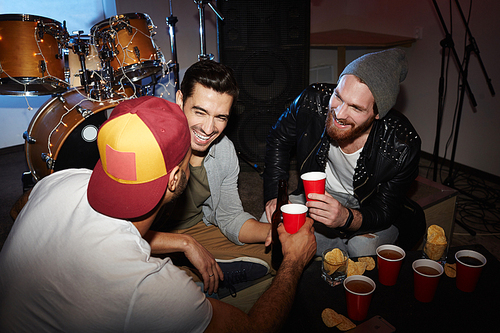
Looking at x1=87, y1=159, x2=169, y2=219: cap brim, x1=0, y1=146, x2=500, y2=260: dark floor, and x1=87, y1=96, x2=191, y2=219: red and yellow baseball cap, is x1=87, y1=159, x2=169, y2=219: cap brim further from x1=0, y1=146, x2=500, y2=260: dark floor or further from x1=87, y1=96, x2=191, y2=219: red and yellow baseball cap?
x1=0, y1=146, x2=500, y2=260: dark floor

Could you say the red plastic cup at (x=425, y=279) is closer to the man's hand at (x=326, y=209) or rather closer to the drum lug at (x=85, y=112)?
the man's hand at (x=326, y=209)

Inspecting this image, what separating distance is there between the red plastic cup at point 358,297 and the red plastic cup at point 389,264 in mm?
120

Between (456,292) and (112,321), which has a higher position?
(112,321)

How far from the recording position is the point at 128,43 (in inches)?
102

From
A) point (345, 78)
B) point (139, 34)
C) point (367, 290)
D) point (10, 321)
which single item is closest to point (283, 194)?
point (367, 290)

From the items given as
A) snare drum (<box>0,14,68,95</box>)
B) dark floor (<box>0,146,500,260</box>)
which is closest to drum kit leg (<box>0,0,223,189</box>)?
snare drum (<box>0,14,68,95</box>)

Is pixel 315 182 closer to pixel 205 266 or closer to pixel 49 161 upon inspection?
pixel 205 266

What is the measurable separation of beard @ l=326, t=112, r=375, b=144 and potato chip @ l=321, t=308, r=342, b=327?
0.94 meters

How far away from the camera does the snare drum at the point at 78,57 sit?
7.75 feet

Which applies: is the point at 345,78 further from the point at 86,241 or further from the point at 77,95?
the point at 77,95

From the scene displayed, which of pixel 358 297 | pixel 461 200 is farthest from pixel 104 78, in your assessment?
pixel 461 200

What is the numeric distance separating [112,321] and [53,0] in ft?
15.1

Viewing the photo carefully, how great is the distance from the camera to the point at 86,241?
2.61 ft

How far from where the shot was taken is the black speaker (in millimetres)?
3018
